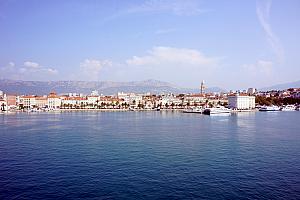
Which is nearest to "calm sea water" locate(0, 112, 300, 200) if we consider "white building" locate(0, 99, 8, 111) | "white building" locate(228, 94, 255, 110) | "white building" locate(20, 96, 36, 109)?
"white building" locate(228, 94, 255, 110)

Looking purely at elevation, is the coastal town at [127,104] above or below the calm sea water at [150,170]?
above

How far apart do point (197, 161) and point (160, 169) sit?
2.21m

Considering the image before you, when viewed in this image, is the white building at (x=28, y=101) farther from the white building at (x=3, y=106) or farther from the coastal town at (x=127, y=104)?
the white building at (x=3, y=106)

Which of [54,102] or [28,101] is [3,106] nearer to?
[28,101]

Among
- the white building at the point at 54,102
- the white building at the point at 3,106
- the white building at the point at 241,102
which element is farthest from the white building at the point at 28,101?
the white building at the point at 241,102

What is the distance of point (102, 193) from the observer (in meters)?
9.62

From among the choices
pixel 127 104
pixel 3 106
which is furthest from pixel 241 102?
pixel 3 106

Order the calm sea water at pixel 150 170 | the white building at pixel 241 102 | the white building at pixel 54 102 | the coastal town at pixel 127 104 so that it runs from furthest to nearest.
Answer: the white building at pixel 54 102 < the coastal town at pixel 127 104 < the white building at pixel 241 102 < the calm sea water at pixel 150 170

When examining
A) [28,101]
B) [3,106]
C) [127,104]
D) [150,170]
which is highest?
[28,101]

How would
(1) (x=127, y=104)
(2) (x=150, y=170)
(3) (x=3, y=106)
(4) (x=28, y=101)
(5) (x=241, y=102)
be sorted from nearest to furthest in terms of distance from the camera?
1. (2) (x=150, y=170)
2. (3) (x=3, y=106)
3. (5) (x=241, y=102)
4. (4) (x=28, y=101)
5. (1) (x=127, y=104)

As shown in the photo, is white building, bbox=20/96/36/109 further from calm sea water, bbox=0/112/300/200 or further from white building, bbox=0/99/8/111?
calm sea water, bbox=0/112/300/200

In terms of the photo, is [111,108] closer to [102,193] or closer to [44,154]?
[44,154]

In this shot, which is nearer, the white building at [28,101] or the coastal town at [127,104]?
the coastal town at [127,104]

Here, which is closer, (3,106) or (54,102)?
(3,106)
